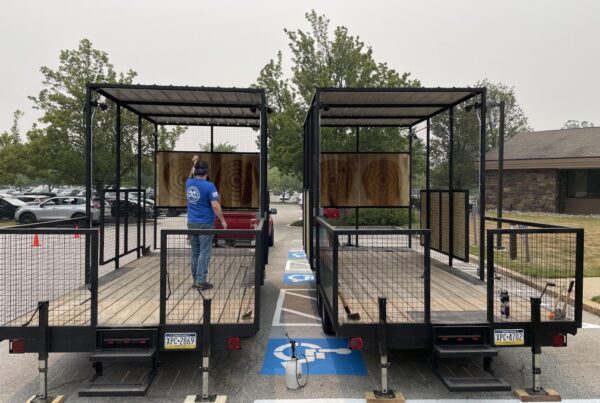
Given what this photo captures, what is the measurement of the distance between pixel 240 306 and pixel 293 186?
3137 inches

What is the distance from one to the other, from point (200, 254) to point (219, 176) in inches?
186

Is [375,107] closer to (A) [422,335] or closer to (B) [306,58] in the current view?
(A) [422,335]

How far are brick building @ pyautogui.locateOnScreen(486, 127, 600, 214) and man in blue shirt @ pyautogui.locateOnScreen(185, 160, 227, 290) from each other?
94.2ft

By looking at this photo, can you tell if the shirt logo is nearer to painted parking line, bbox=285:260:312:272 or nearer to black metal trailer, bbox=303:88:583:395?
black metal trailer, bbox=303:88:583:395

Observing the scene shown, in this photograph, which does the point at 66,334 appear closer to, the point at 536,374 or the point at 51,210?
the point at 536,374

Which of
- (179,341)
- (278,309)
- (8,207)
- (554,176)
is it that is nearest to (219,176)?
(278,309)

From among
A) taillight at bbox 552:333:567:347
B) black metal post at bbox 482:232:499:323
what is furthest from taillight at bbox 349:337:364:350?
taillight at bbox 552:333:567:347

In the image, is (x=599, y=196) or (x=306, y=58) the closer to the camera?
(x=306, y=58)

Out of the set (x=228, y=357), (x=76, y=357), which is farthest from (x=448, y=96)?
(x=76, y=357)

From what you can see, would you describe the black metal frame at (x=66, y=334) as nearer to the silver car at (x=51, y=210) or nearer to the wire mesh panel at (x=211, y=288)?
the wire mesh panel at (x=211, y=288)

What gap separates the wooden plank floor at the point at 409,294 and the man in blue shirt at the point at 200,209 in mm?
1740

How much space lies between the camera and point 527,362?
15.3 feet

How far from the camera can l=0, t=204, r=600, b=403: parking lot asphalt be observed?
3895 millimetres

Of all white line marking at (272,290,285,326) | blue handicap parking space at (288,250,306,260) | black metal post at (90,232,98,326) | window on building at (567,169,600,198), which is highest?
window on building at (567,169,600,198)
